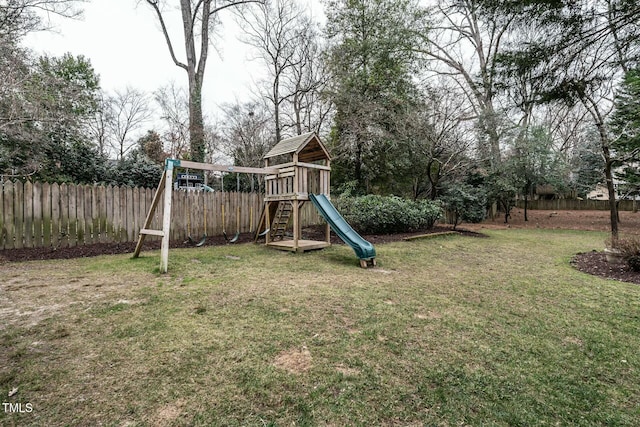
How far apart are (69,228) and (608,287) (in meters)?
9.34

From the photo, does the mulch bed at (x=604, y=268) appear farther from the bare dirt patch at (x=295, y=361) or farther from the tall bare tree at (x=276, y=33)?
the tall bare tree at (x=276, y=33)

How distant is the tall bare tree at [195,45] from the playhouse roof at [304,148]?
698 cm

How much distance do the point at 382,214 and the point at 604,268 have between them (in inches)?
203

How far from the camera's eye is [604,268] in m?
5.36

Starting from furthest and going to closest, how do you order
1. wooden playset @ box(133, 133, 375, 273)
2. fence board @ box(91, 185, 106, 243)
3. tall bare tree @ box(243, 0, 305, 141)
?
tall bare tree @ box(243, 0, 305, 141) → fence board @ box(91, 185, 106, 243) → wooden playset @ box(133, 133, 375, 273)

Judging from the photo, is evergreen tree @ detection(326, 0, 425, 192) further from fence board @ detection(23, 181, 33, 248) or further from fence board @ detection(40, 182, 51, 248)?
fence board @ detection(23, 181, 33, 248)

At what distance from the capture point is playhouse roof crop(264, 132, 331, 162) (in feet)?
22.3

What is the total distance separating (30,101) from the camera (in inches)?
260

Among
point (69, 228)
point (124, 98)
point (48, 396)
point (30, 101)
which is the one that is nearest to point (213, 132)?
point (124, 98)

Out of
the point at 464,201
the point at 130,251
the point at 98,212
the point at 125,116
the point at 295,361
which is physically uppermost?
the point at 125,116

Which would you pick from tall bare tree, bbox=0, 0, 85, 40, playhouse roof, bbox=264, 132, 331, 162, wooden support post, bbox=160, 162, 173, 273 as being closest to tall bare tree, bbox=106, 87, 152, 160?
tall bare tree, bbox=0, 0, 85, 40

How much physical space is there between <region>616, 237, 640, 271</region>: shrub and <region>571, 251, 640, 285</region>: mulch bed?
0.11 m

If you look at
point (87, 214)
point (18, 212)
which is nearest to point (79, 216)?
point (87, 214)

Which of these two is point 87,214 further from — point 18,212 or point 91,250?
point 18,212
